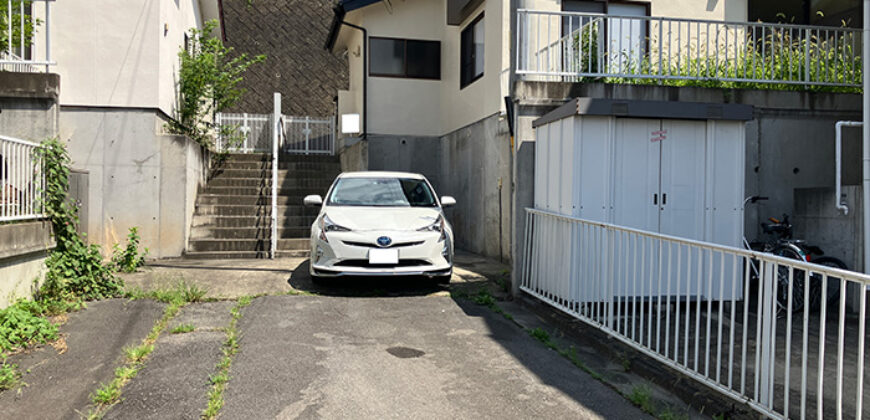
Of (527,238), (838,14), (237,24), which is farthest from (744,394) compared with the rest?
(237,24)

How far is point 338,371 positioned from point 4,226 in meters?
3.64

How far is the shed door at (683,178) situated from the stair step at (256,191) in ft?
25.1

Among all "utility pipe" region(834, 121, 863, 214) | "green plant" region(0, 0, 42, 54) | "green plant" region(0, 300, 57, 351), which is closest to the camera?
"green plant" region(0, 300, 57, 351)

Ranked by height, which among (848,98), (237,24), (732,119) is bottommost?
(732,119)

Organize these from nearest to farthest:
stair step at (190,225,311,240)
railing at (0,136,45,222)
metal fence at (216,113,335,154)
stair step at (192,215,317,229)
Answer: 1. railing at (0,136,45,222)
2. stair step at (190,225,311,240)
3. stair step at (192,215,317,229)
4. metal fence at (216,113,335,154)

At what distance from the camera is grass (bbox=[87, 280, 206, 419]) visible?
12.6ft

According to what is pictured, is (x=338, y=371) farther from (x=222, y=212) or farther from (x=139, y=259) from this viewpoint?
(x=222, y=212)

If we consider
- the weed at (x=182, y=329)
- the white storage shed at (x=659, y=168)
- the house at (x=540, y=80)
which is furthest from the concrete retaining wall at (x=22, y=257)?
the white storage shed at (x=659, y=168)

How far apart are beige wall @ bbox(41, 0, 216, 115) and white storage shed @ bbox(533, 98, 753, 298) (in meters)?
6.68

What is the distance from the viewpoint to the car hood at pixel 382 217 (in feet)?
23.2

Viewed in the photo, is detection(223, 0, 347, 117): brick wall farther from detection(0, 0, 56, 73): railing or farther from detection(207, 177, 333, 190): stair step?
detection(0, 0, 56, 73): railing


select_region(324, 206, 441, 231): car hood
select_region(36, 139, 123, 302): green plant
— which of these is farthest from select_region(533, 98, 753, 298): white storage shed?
select_region(36, 139, 123, 302): green plant

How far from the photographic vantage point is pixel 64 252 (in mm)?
6770

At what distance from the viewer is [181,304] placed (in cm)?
655
